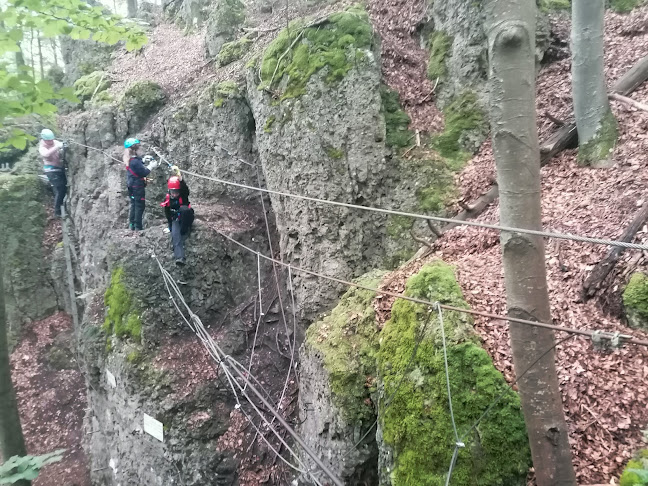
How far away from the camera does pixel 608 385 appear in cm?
317

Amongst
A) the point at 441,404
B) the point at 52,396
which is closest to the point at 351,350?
the point at 441,404

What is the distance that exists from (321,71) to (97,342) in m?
6.83

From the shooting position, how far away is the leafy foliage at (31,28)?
9.96 ft

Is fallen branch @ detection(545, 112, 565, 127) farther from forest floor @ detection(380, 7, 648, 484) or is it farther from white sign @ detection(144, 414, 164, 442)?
white sign @ detection(144, 414, 164, 442)

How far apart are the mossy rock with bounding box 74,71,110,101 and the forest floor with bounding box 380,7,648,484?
41.9ft

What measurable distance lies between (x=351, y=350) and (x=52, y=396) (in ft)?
33.4

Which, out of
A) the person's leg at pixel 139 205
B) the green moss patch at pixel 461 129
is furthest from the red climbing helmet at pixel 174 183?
the green moss patch at pixel 461 129

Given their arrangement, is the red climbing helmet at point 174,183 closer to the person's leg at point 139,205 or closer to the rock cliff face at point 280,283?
the rock cliff face at point 280,283

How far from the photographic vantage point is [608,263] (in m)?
3.76

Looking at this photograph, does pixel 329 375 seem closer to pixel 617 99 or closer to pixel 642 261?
pixel 642 261

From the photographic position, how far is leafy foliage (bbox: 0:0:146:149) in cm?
304

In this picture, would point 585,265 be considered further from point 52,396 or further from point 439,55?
point 52,396

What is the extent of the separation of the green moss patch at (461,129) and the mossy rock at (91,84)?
12051 mm

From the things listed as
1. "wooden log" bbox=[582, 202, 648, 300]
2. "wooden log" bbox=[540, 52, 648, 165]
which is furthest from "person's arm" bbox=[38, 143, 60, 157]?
"wooden log" bbox=[582, 202, 648, 300]
